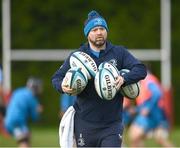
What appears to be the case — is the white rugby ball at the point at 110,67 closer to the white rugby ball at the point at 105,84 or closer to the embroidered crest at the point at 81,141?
the white rugby ball at the point at 105,84

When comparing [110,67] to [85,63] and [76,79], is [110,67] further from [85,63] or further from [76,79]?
[76,79]

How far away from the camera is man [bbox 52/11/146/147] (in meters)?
10.3

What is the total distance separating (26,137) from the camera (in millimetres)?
16844

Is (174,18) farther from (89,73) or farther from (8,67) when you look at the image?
(89,73)

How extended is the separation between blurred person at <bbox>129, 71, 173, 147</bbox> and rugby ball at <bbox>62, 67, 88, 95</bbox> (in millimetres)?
6063

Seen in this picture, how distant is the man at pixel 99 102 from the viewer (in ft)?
33.7

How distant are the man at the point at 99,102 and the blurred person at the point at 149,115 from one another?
5.71m

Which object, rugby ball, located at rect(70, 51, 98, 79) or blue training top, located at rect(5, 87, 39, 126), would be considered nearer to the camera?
rugby ball, located at rect(70, 51, 98, 79)

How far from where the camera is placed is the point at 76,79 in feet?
32.8

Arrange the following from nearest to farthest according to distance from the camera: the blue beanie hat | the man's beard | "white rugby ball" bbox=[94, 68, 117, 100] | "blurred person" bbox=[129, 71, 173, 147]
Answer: "white rugby ball" bbox=[94, 68, 117, 100]
the man's beard
the blue beanie hat
"blurred person" bbox=[129, 71, 173, 147]

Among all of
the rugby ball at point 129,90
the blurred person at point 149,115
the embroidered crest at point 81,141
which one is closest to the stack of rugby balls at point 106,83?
the rugby ball at point 129,90

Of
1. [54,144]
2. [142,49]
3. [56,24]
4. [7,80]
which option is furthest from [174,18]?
[54,144]

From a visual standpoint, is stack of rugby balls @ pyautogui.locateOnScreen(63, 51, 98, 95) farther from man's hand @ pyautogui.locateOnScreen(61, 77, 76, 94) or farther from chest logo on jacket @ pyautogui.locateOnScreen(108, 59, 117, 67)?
chest logo on jacket @ pyautogui.locateOnScreen(108, 59, 117, 67)

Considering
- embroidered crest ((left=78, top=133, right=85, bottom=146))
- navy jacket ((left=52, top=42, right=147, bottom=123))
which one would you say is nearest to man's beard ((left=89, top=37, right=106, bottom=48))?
navy jacket ((left=52, top=42, right=147, bottom=123))
